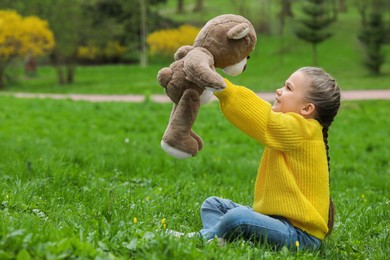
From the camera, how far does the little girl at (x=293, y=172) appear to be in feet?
11.8

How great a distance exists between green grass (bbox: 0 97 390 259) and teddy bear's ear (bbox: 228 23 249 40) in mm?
1283

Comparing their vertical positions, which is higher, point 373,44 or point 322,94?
point 322,94

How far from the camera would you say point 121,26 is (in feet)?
135

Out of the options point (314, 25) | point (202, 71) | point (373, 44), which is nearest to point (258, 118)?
point (202, 71)

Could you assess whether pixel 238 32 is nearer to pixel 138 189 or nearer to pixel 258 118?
pixel 258 118

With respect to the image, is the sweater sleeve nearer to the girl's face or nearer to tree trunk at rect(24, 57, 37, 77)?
the girl's face

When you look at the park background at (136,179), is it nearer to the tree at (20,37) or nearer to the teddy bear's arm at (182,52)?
the teddy bear's arm at (182,52)

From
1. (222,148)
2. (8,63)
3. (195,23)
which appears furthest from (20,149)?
(195,23)

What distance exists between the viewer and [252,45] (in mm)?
3736

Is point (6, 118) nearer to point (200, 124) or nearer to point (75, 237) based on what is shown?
point (200, 124)

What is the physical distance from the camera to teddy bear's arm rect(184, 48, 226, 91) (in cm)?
327

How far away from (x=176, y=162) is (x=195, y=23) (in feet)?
136

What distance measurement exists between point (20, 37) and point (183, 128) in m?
28.0

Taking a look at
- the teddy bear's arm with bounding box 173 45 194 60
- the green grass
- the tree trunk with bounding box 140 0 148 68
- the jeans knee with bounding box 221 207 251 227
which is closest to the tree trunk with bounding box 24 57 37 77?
the tree trunk with bounding box 140 0 148 68
